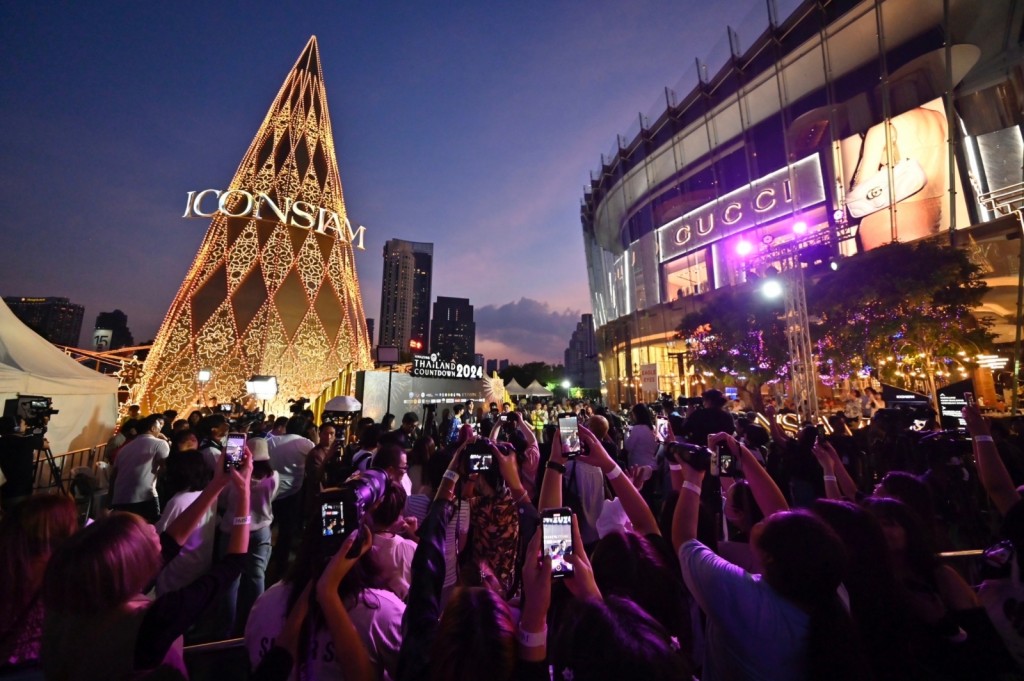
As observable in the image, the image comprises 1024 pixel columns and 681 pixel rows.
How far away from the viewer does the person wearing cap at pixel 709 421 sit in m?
4.90

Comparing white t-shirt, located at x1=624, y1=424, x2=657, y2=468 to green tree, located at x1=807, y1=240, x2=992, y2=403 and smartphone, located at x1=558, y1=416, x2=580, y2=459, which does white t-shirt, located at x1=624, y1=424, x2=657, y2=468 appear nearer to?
smartphone, located at x1=558, y1=416, x2=580, y2=459

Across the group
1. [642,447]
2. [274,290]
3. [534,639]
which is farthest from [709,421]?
[274,290]

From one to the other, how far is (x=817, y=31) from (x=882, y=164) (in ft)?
24.8

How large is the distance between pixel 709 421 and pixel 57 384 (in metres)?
11.6

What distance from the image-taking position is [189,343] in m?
13.5

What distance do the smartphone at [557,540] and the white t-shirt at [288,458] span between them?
457cm

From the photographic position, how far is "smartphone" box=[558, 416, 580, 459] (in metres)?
2.66

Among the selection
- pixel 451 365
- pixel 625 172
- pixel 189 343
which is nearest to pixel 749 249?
pixel 625 172

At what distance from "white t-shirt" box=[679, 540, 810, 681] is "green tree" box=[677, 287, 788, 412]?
1860cm

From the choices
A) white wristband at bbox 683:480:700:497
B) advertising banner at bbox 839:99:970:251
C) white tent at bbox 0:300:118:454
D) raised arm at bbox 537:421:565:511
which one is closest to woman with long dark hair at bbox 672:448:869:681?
white wristband at bbox 683:480:700:497

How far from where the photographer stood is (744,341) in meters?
18.4

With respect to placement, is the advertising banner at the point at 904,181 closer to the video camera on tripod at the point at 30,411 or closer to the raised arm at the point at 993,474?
the raised arm at the point at 993,474

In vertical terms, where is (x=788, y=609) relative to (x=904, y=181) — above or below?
below

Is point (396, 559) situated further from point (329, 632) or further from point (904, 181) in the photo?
point (904, 181)
